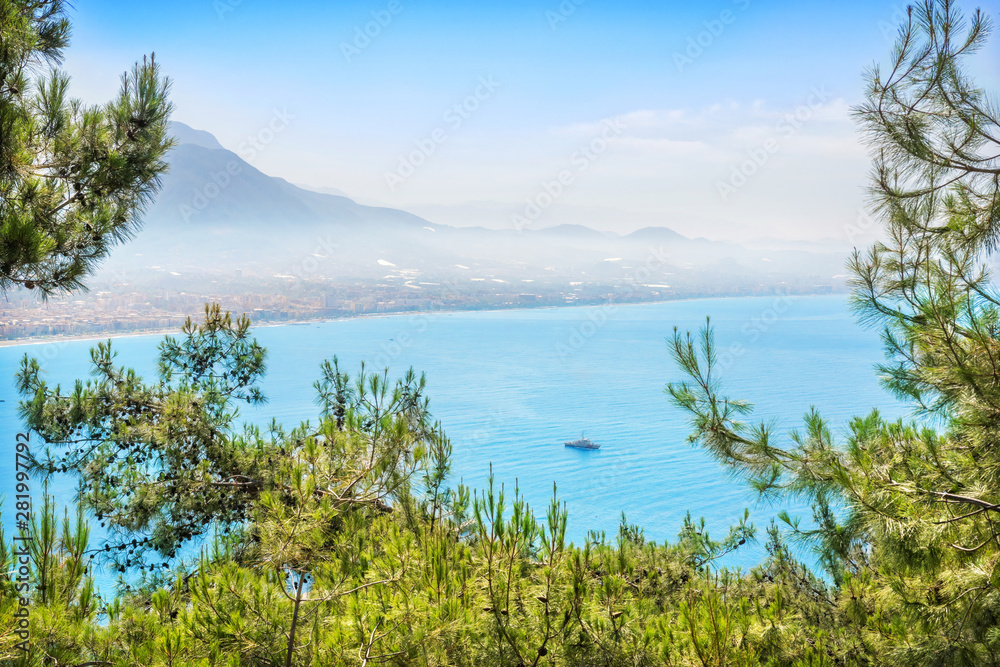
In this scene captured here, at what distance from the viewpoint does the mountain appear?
71.1 metres

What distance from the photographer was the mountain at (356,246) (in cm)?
7106

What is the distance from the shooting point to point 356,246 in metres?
95.8

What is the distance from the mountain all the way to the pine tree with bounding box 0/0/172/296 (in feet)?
183

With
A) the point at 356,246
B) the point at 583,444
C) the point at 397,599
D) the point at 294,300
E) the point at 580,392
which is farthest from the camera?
the point at 356,246

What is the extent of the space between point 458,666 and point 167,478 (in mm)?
3433

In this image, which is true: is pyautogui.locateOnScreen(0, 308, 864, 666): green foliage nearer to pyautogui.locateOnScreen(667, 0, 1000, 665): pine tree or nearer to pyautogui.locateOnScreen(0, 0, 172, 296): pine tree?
pyautogui.locateOnScreen(667, 0, 1000, 665): pine tree

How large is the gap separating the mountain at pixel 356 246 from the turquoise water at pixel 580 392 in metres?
11.4

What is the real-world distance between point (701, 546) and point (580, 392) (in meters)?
38.7

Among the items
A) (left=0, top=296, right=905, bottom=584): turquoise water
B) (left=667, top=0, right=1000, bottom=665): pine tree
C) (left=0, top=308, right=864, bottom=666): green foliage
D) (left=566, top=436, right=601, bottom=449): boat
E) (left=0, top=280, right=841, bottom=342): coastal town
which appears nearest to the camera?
(left=0, top=308, right=864, bottom=666): green foliage

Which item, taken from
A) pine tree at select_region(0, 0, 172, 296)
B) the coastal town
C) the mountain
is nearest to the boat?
the coastal town

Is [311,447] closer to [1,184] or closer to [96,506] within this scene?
[1,184]

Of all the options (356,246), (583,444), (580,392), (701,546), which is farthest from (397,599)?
(356,246)

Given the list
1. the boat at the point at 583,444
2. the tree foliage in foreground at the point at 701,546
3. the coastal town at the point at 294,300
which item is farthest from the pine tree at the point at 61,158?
the boat at the point at 583,444

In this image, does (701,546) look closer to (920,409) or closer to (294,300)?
(920,409)
